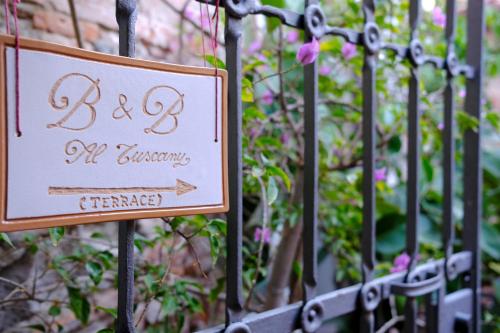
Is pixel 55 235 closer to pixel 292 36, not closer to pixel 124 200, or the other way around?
pixel 124 200

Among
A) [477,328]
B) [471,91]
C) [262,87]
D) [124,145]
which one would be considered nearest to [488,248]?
[477,328]

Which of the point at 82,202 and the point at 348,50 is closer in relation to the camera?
the point at 82,202

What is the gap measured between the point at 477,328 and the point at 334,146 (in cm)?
66

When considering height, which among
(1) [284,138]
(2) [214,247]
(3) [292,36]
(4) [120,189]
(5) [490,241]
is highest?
(3) [292,36]

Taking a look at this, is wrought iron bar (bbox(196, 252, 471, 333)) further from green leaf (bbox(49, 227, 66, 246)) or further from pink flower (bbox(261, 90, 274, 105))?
pink flower (bbox(261, 90, 274, 105))

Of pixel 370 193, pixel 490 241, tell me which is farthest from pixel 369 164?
pixel 490 241

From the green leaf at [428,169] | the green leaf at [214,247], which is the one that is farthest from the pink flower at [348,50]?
the green leaf at [214,247]

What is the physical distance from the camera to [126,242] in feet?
2.00

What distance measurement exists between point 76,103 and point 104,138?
0.16 feet

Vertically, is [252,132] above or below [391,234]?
above

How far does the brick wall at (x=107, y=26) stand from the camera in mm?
1136

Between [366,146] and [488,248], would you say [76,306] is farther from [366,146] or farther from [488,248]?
[488,248]

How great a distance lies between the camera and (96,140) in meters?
0.54

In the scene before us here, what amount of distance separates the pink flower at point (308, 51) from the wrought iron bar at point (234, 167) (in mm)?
118
